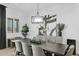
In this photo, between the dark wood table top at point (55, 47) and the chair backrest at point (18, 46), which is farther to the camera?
the chair backrest at point (18, 46)

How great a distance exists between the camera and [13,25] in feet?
7.41

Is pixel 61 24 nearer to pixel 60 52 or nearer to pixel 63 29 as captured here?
pixel 63 29

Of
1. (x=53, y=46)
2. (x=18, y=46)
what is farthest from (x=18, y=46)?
(x=53, y=46)

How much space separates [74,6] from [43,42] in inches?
38.2

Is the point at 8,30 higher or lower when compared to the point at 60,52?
higher

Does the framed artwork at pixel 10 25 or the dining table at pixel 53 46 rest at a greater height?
the framed artwork at pixel 10 25

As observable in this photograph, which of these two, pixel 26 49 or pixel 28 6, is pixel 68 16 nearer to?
pixel 28 6

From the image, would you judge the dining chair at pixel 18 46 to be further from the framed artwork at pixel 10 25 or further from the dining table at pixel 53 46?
the framed artwork at pixel 10 25

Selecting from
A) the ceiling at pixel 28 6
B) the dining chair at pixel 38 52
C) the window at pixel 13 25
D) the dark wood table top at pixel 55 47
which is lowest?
the dining chair at pixel 38 52

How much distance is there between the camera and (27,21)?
2.22m

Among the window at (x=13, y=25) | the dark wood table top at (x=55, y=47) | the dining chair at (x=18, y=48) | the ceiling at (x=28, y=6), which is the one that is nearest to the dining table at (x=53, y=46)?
the dark wood table top at (x=55, y=47)

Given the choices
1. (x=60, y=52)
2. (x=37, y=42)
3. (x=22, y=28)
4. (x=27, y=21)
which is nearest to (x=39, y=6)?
(x=27, y=21)

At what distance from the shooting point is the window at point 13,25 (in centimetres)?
222

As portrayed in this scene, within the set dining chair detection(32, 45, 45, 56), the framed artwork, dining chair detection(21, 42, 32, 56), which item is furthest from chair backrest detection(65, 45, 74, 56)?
the framed artwork
